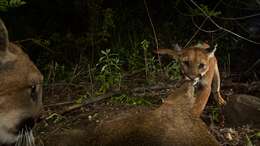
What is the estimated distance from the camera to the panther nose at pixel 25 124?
4.57m

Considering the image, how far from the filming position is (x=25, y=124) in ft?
15.2

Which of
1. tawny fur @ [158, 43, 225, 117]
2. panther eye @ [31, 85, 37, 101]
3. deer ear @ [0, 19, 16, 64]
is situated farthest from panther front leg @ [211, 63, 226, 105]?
deer ear @ [0, 19, 16, 64]

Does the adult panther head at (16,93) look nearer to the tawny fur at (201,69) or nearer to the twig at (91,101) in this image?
the twig at (91,101)

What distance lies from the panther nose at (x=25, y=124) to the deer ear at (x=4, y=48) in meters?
0.58

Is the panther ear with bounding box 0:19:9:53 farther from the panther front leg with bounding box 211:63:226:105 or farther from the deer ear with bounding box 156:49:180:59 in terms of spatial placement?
the deer ear with bounding box 156:49:180:59

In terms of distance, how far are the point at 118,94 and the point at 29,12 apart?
12.9 feet

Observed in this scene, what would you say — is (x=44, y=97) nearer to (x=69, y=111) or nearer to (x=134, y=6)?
(x=69, y=111)

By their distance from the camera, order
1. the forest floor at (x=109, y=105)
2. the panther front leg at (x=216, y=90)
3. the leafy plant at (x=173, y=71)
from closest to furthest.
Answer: the forest floor at (x=109, y=105)
the panther front leg at (x=216, y=90)
the leafy plant at (x=173, y=71)

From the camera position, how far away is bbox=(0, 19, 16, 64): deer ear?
411 cm

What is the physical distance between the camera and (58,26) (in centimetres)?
1034

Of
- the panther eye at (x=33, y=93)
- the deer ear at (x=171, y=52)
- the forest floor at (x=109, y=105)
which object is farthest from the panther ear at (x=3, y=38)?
the deer ear at (x=171, y=52)

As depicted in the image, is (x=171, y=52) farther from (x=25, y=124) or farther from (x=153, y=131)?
(x=153, y=131)

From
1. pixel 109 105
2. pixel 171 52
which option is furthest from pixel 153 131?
pixel 171 52

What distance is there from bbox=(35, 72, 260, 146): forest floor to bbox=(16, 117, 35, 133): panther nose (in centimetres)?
67
